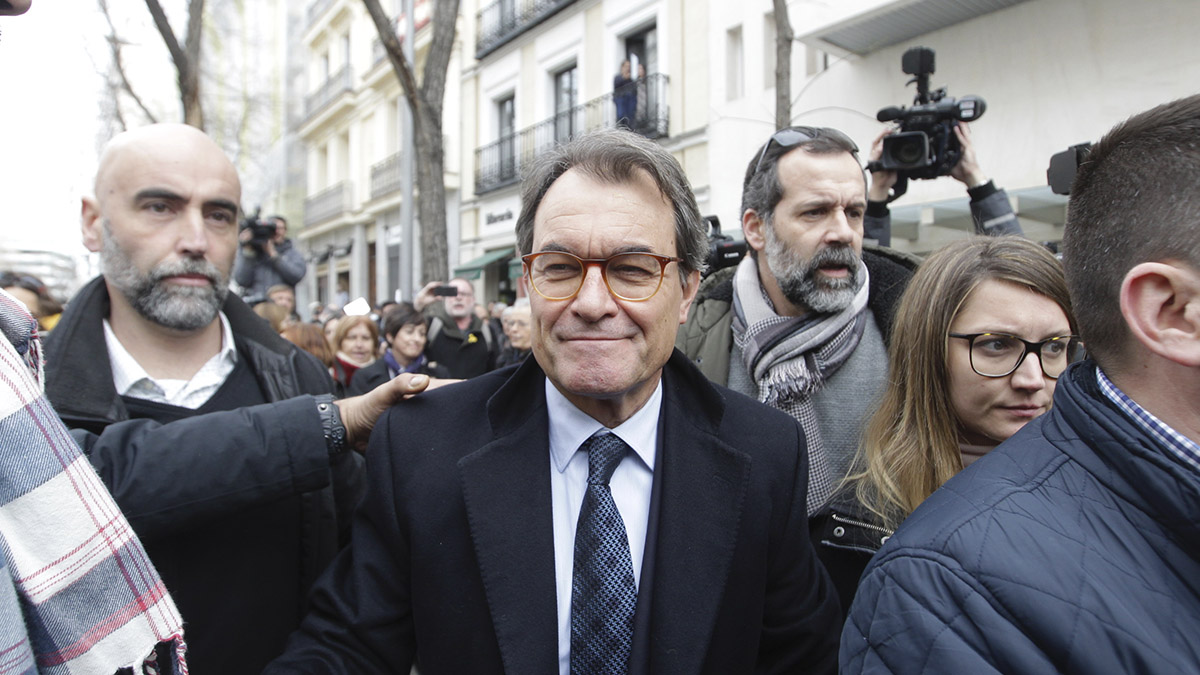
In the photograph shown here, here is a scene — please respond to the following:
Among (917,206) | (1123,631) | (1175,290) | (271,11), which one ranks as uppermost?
(271,11)

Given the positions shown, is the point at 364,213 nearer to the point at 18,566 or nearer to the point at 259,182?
the point at 259,182

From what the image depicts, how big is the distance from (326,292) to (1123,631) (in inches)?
1109

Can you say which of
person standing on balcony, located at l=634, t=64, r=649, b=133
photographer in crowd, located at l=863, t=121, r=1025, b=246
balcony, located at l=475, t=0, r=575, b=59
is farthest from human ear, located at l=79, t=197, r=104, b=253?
balcony, located at l=475, t=0, r=575, b=59

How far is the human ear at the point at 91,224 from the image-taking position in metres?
1.81

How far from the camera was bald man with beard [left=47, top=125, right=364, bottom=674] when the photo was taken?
140 cm

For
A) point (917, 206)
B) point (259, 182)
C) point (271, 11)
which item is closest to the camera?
point (917, 206)

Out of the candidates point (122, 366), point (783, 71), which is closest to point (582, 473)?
point (122, 366)

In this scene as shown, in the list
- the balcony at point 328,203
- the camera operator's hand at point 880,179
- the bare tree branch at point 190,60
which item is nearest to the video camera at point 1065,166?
the camera operator's hand at point 880,179

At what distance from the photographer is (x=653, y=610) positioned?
4.67ft

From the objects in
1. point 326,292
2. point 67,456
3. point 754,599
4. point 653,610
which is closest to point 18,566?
point 67,456

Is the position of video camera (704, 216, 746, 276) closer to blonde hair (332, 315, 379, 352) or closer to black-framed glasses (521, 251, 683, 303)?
black-framed glasses (521, 251, 683, 303)

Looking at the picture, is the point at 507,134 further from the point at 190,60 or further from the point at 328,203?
the point at 328,203

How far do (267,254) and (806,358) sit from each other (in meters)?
4.29

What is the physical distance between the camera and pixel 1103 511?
997mm
